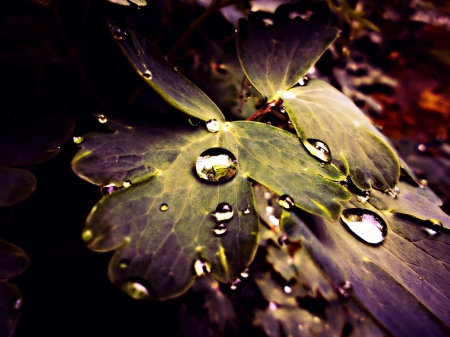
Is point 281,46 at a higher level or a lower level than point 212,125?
higher

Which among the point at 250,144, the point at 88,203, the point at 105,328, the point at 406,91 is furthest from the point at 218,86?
the point at 406,91

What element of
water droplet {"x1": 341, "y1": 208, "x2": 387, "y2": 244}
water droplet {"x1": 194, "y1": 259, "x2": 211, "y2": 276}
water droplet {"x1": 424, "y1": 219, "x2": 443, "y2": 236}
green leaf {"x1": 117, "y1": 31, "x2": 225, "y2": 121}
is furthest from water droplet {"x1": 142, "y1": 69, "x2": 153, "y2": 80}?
water droplet {"x1": 424, "y1": 219, "x2": 443, "y2": 236}

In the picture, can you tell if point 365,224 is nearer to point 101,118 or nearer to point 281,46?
point 281,46

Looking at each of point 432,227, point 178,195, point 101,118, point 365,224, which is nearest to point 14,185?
point 101,118

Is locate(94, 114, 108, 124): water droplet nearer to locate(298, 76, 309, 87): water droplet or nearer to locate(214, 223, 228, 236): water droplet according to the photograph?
locate(214, 223, 228, 236): water droplet

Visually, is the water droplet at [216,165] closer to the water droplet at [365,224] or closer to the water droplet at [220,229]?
the water droplet at [220,229]

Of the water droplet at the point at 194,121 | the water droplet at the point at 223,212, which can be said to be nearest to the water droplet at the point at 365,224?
the water droplet at the point at 223,212

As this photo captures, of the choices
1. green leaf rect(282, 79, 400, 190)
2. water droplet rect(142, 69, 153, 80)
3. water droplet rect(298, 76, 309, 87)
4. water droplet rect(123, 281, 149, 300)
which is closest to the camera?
water droplet rect(123, 281, 149, 300)
